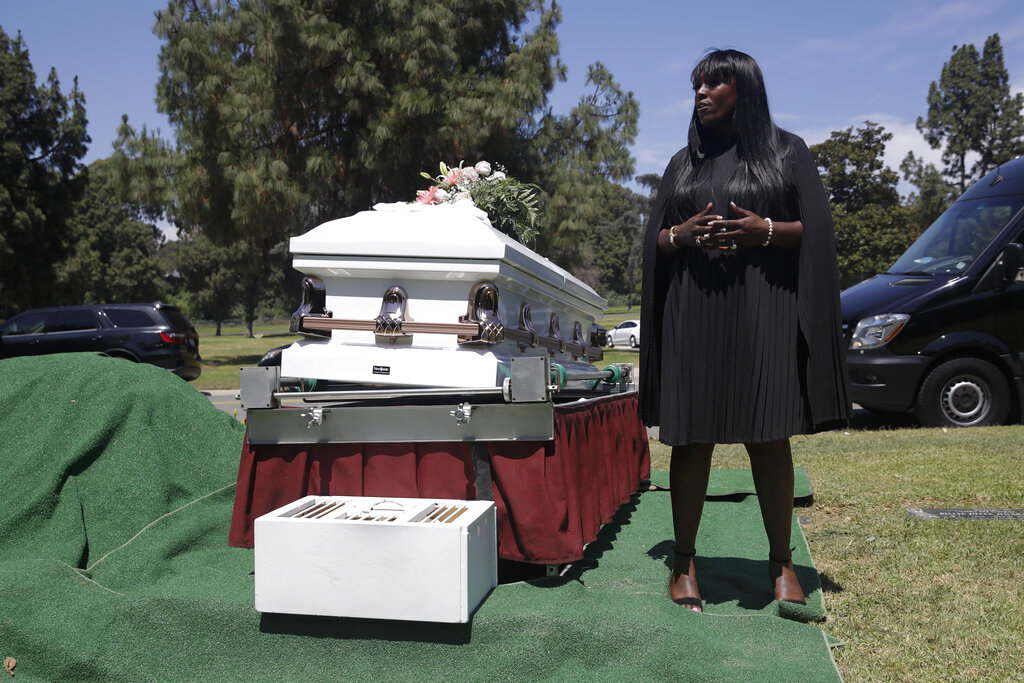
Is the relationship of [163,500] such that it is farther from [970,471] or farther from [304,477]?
[970,471]

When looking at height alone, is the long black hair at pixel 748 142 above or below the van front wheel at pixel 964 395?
above

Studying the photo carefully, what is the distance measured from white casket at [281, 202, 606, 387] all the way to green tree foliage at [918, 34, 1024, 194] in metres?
43.9

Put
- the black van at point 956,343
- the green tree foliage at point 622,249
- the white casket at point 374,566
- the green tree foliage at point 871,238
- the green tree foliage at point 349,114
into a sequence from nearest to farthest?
the white casket at point 374,566 < the black van at point 956,343 < the green tree foliage at point 349,114 < the green tree foliage at point 871,238 < the green tree foliage at point 622,249

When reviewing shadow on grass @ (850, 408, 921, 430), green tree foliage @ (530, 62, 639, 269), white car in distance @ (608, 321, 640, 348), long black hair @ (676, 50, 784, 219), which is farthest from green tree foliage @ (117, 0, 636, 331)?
long black hair @ (676, 50, 784, 219)

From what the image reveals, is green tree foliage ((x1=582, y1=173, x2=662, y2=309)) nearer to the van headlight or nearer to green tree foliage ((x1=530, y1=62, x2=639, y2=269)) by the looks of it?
green tree foliage ((x1=530, y1=62, x2=639, y2=269))

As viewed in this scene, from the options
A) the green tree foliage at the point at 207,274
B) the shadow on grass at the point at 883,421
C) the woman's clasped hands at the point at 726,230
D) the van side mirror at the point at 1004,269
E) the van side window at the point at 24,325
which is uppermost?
the green tree foliage at the point at 207,274

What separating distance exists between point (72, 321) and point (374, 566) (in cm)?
1345

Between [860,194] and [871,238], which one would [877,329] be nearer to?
[871,238]

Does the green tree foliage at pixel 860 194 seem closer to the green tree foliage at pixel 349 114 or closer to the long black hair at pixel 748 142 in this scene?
the green tree foliage at pixel 349 114

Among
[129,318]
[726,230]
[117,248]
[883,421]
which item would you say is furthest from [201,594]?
[117,248]

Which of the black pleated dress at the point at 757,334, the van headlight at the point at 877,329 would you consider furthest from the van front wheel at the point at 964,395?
the black pleated dress at the point at 757,334

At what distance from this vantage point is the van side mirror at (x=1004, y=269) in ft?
21.2

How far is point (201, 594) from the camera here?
241cm

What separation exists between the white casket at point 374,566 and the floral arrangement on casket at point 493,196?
A: 2.30m
